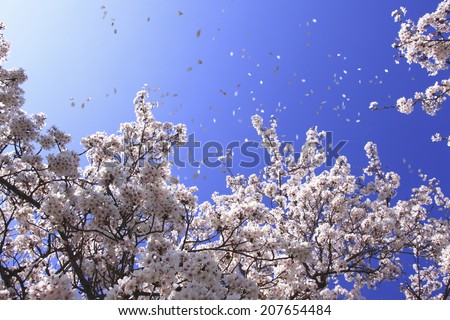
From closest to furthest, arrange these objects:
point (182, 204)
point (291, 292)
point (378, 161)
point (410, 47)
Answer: point (182, 204) → point (291, 292) → point (410, 47) → point (378, 161)

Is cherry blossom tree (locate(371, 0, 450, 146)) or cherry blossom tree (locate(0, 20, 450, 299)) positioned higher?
cherry blossom tree (locate(371, 0, 450, 146))

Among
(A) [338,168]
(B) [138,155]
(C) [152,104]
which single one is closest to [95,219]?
(B) [138,155]

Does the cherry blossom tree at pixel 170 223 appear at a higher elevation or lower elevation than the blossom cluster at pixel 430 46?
lower

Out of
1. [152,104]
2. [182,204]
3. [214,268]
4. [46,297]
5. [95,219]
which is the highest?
[152,104]

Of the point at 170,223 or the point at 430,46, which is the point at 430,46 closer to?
the point at 430,46

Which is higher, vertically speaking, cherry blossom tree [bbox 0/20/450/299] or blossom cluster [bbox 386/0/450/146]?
blossom cluster [bbox 386/0/450/146]

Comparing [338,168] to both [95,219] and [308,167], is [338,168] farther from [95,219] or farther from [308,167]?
[95,219]

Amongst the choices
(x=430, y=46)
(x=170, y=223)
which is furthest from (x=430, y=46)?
(x=170, y=223)

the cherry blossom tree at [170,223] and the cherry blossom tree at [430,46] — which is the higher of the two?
the cherry blossom tree at [430,46]
